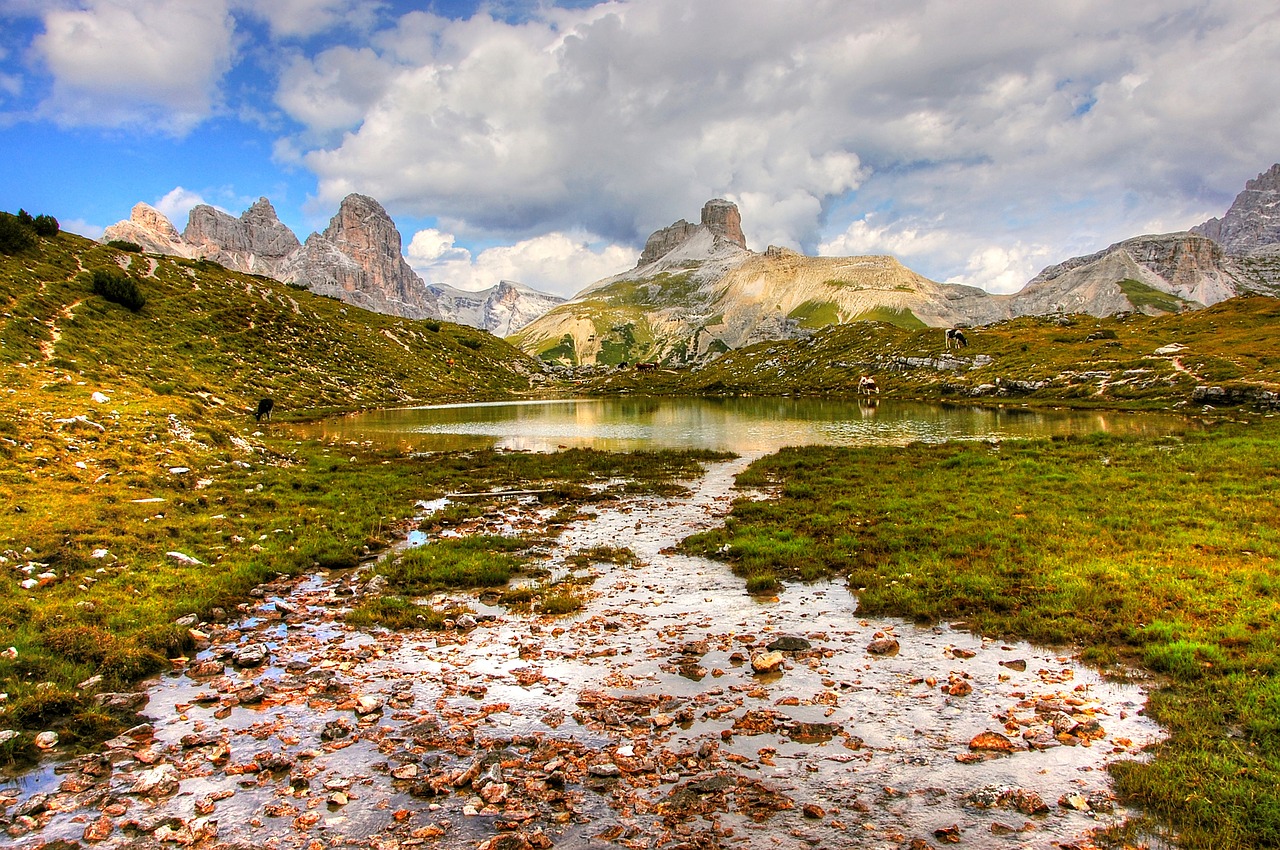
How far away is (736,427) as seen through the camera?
2719 inches

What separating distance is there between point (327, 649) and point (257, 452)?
94.8ft

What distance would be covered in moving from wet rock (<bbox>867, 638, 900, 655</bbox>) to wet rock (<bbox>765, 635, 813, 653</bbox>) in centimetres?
137

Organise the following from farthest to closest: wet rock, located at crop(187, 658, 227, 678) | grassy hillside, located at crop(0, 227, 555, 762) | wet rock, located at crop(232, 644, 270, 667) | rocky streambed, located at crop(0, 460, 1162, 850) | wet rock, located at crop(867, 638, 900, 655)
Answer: wet rock, located at crop(867, 638, 900, 655)
wet rock, located at crop(232, 644, 270, 667)
wet rock, located at crop(187, 658, 227, 678)
grassy hillside, located at crop(0, 227, 555, 762)
rocky streambed, located at crop(0, 460, 1162, 850)

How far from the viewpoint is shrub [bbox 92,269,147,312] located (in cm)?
7794

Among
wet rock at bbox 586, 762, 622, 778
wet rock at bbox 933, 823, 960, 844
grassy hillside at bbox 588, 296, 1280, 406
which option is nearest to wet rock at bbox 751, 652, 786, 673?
wet rock at bbox 586, 762, 622, 778

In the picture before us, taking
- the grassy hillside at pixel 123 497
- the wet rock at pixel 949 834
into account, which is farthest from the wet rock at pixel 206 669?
the wet rock at pixel 949 834

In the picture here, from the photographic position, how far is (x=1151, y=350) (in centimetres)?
8838

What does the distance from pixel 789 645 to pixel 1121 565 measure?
33.9ft

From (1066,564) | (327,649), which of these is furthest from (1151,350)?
(327,649)

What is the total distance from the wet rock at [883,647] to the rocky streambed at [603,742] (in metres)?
0.11

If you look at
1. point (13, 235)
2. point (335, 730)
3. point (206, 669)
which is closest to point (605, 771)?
point (335, 730)

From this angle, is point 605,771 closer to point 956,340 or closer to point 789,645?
point 789,645

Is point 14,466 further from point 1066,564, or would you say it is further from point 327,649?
point 1066,564

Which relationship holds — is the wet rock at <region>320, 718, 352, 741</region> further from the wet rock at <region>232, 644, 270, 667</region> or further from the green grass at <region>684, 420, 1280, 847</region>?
the green grass at <region>684, 420, 1280, 847</region>
